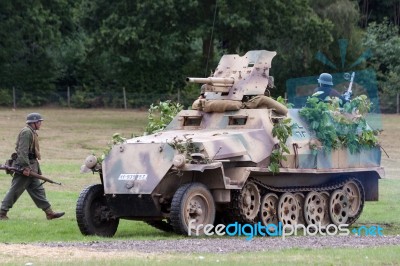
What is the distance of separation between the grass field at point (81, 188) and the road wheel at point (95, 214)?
273 millimetres

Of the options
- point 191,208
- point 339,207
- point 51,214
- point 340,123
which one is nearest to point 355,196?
A: point 339,207

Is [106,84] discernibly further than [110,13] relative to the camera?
Yes

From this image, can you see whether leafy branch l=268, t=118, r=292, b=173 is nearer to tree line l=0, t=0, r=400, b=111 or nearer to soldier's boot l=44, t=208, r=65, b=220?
soldier's boot l=44, t=208, r=65, b=220

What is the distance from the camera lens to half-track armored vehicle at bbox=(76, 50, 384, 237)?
61.9 ft

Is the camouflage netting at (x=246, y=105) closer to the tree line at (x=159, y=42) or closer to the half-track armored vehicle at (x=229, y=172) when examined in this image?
the half-track armored vehicle at (x=229, y=172)

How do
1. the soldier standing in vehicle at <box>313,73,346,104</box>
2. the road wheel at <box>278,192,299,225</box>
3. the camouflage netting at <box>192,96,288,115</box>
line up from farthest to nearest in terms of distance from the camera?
the soldier standing in vehicle at <box>313,73,346,104</box>
the camouflage netting at <box>192,96,288,115</box>
the road wheel at <box>278,192,299,225</box>

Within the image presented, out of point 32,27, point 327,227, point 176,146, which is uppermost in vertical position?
point 32,27

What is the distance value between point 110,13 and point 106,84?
14326 millimetres

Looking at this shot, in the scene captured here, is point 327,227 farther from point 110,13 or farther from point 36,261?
point 110,13

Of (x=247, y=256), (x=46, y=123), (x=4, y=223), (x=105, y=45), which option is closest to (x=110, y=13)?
(x=105, y=45)

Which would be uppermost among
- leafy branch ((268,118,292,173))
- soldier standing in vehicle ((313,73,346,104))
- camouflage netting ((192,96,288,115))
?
soldier standing in vehicle ((313,73,346,104))

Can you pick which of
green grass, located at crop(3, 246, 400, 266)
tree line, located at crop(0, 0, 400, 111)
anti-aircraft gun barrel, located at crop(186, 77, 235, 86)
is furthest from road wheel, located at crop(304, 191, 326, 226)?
tree line, located at crop(0, 0, 400, 111)

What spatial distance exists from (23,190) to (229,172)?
14.0 feet

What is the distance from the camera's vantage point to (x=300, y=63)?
58.4 m
